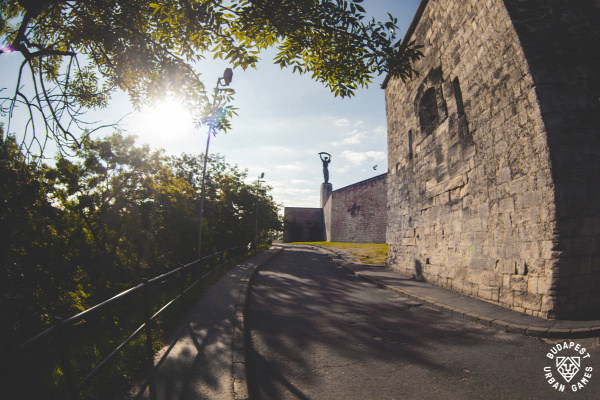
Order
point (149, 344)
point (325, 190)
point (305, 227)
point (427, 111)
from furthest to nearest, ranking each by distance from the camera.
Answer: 1. point (305, 227)
2. point (325, 190)
3. point (427, 111)
4. point (149, 344)

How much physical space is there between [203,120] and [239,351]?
430 centimetres

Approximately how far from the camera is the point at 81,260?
22.1 ft

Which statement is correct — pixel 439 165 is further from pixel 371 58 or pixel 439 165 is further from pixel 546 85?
pixel 371 58

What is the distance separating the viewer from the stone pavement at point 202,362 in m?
2.53

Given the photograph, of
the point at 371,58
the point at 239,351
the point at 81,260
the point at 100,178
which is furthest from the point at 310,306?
the point at 100,178

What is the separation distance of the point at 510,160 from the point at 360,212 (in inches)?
934

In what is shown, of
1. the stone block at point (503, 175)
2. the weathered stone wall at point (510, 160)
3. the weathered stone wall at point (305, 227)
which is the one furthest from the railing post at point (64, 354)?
the weathered stone wall at point (305, 227)

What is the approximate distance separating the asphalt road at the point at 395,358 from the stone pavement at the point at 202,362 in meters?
0.21

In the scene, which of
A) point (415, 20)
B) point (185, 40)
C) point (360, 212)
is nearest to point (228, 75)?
point (185, 40)

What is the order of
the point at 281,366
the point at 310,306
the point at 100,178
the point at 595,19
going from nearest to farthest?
1. the point at 281,366
2. the point at 595,19
3. the point at 310,306
4. the point at 100,178

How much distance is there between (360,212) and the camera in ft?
93.8

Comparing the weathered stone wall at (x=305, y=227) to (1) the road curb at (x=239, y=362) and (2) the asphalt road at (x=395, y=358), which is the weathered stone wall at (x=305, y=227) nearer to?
(2) the asphalt road at (x=395, y=358)

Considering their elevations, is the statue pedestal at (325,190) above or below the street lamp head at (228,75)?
above

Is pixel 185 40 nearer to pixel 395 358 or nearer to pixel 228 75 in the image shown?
pixel 228 75
